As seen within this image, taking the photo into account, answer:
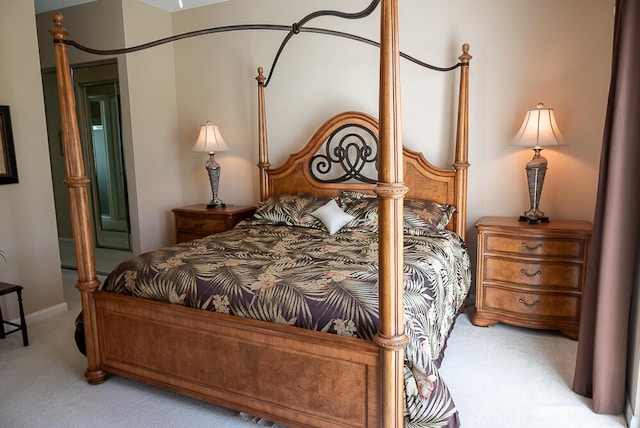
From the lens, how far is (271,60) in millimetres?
4375

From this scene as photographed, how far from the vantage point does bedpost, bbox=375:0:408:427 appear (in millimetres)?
1579

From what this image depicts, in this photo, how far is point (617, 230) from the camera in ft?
6.93

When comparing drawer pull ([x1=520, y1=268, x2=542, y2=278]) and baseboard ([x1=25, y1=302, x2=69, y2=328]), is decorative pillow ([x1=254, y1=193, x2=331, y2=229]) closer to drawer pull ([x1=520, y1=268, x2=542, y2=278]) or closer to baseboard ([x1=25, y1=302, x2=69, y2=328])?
drawer pull ([x1=520, y1=268, x2=542, y2=278])

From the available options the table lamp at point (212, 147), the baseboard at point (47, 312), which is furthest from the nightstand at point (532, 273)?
the baseboard at point (47, 312)

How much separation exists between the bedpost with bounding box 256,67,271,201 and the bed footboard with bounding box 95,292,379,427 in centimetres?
205

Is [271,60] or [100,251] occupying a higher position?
[271,60]

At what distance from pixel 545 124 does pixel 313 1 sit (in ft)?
7.53

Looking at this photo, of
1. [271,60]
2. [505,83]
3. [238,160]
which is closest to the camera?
[505,83]

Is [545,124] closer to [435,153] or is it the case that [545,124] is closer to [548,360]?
[435,153]

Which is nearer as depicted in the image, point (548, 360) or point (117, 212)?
point (548, 360)

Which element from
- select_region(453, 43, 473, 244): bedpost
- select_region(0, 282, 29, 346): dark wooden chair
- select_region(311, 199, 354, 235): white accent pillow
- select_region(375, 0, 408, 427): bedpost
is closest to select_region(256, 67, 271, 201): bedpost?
select_region(311, 199, 354, 235): white accent pillow

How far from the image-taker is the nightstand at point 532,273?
3041 mm

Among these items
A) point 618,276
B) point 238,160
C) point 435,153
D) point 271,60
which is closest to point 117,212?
point 238,160

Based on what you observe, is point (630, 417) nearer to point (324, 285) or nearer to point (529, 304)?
point (529, 304)
